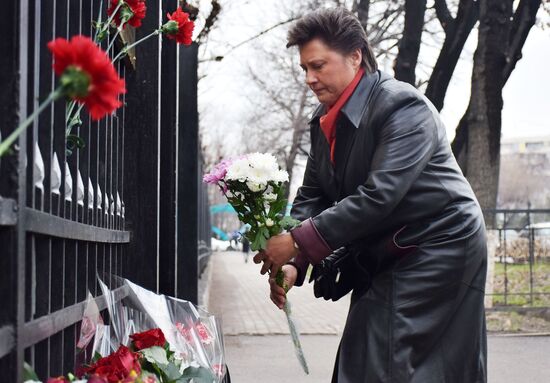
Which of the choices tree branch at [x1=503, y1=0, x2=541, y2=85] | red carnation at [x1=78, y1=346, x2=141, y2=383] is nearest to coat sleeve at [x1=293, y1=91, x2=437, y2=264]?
red carnation at [x1=78, y1=346, x2=141, y2=383]

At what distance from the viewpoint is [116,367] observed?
268cm

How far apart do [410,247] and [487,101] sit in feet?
36.2

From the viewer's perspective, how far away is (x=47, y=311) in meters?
2.79

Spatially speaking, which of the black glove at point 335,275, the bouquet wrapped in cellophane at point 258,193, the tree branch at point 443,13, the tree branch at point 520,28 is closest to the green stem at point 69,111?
the bouquet wrapped in cellophane at point 258,193

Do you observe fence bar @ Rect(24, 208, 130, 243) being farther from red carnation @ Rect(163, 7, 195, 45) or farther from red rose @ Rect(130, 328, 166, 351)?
red carnation @ Rect(163, 7, 195, 45)

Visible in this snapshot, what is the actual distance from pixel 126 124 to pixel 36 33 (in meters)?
2.50

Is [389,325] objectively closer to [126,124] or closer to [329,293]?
[329,293]

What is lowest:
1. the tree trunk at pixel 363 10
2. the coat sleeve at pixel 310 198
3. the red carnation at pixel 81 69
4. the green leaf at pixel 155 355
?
the green leaf at pixel 155 355

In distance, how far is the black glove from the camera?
4.04 metres

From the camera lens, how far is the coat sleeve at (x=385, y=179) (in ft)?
12.0

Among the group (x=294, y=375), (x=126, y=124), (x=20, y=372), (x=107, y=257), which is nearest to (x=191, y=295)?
(x=294, y=375)

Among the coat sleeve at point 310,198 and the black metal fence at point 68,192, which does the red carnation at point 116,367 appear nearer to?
the black metal fence at point 68,192

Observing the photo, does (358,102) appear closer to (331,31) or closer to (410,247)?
(331,31)

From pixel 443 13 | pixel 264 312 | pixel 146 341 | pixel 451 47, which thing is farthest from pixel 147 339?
Answer: pixel 443 13
